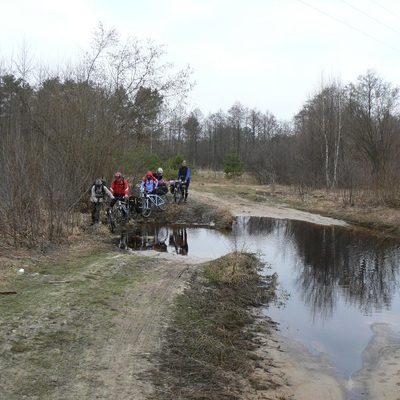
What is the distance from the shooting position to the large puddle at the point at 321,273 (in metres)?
7.36

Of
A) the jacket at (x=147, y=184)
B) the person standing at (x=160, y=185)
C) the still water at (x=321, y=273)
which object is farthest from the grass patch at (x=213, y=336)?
the person standing at (x=160, y=185)

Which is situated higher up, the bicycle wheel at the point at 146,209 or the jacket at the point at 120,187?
the jacket at the point at 120,187

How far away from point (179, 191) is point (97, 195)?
24.6ft

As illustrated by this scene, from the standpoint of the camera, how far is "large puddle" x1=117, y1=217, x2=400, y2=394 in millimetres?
7362

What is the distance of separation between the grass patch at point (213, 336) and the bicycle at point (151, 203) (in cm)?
920

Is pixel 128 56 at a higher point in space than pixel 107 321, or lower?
higher

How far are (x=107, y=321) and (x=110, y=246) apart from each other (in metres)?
6.40

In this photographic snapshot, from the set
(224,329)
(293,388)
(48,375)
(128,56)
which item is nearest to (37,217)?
(224,329)

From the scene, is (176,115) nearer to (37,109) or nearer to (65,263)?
(37,109)

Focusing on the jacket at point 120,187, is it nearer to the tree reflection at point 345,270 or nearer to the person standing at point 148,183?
the person standing at point 148,183

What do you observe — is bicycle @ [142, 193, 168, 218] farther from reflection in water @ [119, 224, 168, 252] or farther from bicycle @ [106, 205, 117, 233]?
bicycle @ [106, 205, 117, 233]

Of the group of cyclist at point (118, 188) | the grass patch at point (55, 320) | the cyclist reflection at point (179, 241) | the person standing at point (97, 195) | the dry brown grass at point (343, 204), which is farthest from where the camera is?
the dry brown grass at point (343, 204)

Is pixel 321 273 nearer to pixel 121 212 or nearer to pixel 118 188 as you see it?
pixel 118 188

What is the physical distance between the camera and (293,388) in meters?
5.34
